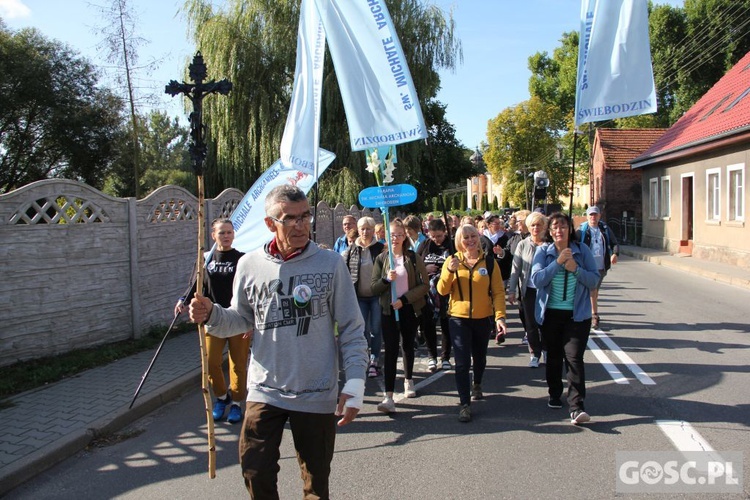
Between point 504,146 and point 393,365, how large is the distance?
39992 mm

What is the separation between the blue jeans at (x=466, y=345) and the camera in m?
5.14

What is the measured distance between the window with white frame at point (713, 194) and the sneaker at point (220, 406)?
18975mm

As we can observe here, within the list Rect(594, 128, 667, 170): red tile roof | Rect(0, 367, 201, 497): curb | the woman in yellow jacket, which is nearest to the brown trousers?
Rect(0, 367, 201, 497): curb

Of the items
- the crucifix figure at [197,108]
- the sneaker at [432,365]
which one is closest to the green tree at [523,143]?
the sneaker at [432,365]

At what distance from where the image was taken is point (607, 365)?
6.84 meters

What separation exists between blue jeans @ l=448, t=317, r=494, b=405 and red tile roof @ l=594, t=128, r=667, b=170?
32848mm

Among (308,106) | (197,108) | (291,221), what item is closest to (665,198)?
(308,106)

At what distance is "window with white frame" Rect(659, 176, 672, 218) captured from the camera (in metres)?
24.2

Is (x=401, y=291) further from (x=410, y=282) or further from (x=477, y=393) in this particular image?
(x=477, y=393)

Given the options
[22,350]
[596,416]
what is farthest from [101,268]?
[596,416]

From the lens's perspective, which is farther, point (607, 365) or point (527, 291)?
point (527, 291)

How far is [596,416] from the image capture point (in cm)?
511

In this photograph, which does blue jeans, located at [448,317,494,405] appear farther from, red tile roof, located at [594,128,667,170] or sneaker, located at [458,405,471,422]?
red tile roof, located at [594,128,667,170]

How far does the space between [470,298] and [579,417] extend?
1380 mm
